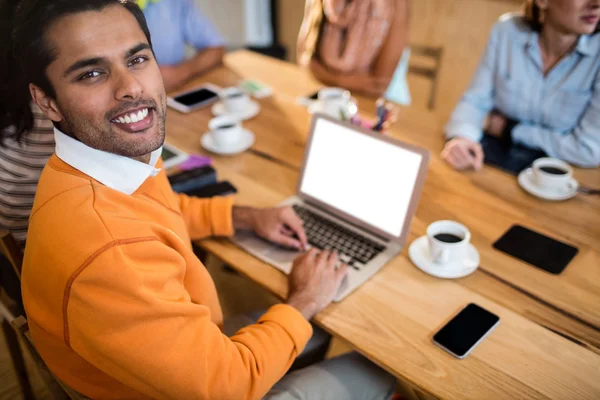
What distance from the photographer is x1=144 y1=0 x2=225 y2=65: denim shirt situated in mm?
2225

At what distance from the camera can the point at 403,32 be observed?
2230mm

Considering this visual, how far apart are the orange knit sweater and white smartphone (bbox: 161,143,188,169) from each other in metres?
0.61

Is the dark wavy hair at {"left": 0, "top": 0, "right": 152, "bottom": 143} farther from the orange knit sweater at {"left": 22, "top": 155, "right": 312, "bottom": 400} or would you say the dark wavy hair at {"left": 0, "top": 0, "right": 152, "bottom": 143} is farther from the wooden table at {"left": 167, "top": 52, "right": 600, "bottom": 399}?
the wooden table at {"left": 167, "top": 52, "right": 600, "bottom": 399}

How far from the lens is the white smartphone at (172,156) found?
5.15 ft

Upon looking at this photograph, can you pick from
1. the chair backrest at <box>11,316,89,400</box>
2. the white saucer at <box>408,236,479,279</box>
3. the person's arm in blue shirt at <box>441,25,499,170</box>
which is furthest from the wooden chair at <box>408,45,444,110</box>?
the chair backrest at <box>11,316,89,400</box>

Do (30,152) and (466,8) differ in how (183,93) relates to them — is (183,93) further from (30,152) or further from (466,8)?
(466,8)

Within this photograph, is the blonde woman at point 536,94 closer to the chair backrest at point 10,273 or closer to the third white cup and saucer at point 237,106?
the third white cup and saucer at point 237,106

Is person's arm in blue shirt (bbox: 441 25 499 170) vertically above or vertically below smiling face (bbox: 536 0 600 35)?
below

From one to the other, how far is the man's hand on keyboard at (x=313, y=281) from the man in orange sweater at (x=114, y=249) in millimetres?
29

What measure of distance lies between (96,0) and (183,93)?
117cm

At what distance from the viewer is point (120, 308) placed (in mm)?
762

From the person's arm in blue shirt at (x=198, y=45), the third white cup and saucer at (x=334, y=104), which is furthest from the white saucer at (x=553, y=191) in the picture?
the person's arm in blue shirt at (x=198, y=45)

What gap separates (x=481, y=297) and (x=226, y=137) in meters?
0.95

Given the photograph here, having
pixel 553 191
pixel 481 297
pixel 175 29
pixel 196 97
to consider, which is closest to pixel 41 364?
pixel 481 297
